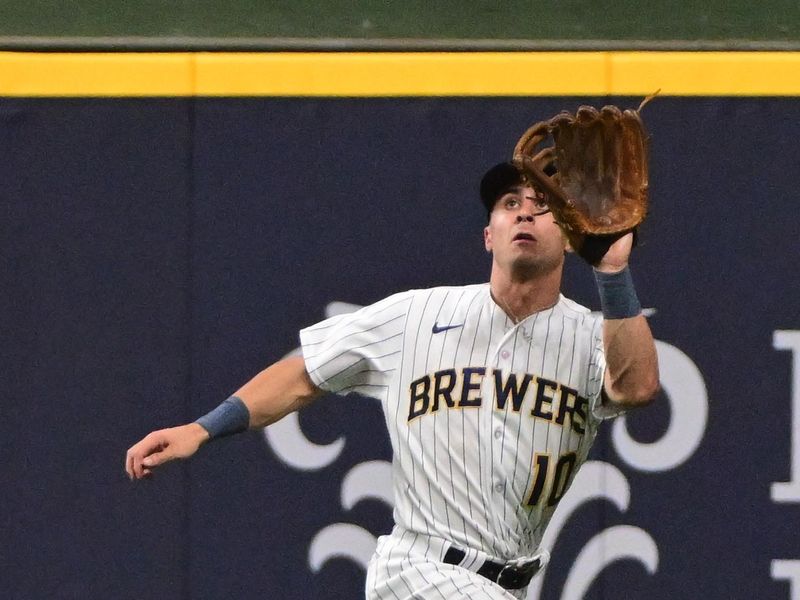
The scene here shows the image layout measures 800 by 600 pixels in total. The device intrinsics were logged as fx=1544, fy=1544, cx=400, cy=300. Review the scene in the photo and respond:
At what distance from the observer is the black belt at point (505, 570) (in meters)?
3.55

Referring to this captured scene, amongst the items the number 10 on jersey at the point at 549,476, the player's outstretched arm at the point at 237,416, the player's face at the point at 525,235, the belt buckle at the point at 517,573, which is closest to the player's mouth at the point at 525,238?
the player's face at the point at 525,235

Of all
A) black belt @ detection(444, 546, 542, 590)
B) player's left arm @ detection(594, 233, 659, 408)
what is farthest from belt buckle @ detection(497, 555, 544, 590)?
player's left arm @ detection(594, 233, 659, 408)

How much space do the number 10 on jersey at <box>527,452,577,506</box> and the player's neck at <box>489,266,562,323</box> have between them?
34 centimetres

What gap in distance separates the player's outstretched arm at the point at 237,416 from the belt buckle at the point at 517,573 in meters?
0.63

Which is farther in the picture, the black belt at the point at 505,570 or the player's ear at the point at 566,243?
the black belt at the point at 505,570

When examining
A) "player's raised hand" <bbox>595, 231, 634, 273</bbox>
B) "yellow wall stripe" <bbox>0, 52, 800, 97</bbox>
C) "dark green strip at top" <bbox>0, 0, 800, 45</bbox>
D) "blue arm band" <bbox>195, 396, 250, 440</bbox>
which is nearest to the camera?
"player's raised hand" <bbox>595, 231, 634, 273</bbox>

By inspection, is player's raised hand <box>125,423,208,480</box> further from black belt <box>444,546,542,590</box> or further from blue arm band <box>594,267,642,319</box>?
blue arm band <box>594,267,642,319</box>

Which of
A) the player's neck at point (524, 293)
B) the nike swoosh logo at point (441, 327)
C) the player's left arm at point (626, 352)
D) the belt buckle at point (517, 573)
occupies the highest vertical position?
the player's neck at point (524, 293)

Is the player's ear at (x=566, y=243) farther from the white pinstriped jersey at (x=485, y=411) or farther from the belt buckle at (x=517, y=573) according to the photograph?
the belt buckle at (x=517, y=573)

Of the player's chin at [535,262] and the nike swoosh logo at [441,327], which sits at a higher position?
the player's chin at [535,262]

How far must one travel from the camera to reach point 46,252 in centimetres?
476

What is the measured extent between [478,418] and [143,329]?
5.00 ft

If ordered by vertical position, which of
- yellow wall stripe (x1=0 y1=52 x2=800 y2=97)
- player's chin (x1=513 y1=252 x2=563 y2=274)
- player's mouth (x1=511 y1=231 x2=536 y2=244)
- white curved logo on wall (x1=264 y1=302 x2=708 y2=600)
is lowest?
white curved logo on wall (x1=264 y1=302 x2=708 y2=600)

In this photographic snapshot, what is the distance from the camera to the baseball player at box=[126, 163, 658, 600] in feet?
11.7
